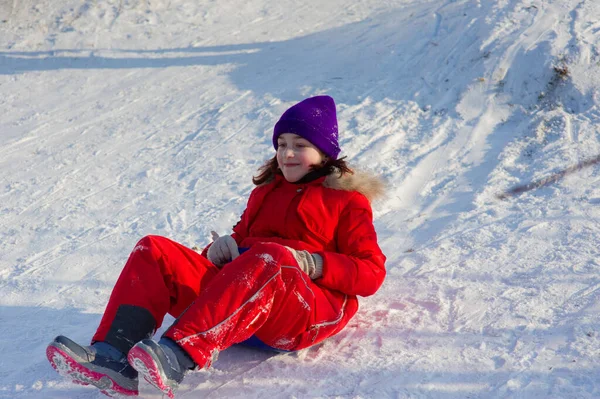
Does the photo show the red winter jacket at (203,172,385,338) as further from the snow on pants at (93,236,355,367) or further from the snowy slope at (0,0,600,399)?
the snowy slope at (0,0,600,399)

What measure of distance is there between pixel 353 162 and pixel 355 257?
6.44ft

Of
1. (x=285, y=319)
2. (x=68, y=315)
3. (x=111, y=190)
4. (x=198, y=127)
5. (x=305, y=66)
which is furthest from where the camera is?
(x=305, y=66)

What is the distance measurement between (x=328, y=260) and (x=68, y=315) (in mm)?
1348

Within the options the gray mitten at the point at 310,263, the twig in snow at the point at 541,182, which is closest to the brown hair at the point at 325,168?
the gray mitten at the point at 310,263

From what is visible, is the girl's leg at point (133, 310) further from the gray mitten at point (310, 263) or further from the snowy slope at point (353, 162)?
the gray mitten at point (310, 263)

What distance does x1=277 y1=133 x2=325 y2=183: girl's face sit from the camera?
2.79m

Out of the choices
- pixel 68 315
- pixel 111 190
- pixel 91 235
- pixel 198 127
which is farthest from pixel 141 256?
pixel 198 127

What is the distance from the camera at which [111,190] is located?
14.6 feet

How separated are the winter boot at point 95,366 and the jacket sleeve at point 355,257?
2.44ft

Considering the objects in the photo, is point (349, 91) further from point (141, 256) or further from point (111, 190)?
point (141, 256)

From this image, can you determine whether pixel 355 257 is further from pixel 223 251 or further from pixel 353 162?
pixel 353 162

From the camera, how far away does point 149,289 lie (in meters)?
2.36

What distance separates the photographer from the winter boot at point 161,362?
201 cm

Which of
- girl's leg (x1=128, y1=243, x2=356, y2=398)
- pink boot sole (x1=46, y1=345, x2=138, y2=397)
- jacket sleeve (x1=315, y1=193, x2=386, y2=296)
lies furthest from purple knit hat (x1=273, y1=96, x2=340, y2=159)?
pink boot sole (x1=46, y1=345, x2=138, y2=397)
